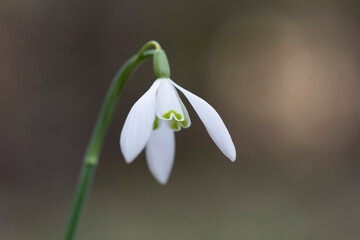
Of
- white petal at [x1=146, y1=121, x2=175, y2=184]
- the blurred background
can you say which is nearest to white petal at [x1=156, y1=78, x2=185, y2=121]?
white petal at [x1=146, y1=121, x2=175, y2=184]

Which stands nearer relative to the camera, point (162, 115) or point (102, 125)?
point (162, 115)

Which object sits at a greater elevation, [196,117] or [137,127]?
[196,117]

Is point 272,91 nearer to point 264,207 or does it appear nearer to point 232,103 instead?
point 232,103

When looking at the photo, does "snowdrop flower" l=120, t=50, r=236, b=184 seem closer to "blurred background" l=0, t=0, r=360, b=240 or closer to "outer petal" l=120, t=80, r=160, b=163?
"outer petal" l=120, t=80, r=160, b=163

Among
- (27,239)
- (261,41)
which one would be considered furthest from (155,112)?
(261,41)

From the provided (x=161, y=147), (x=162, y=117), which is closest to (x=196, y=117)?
(x=161, y=147)

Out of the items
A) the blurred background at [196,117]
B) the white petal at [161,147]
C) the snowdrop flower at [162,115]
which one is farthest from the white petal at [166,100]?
the blurred background at [196,117]

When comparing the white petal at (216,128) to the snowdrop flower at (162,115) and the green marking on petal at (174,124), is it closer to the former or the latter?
the snowdrop flower at (162,115)

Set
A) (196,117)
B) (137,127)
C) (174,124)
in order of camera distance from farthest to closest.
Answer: (196,117)
(174,124)
(137,127)

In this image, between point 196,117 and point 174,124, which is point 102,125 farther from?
point 196,117
